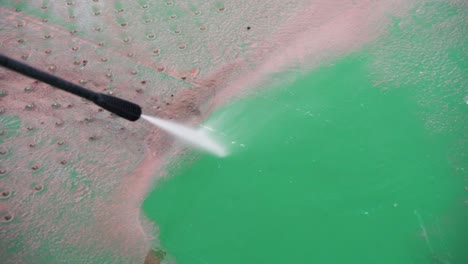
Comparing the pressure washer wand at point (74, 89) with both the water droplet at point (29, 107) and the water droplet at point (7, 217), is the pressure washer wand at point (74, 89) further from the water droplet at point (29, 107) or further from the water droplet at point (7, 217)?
the water droplet at point (29, 107)

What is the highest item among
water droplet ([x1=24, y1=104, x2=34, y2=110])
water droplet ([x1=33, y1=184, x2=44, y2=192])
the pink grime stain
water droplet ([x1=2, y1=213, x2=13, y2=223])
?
the pink grime stain

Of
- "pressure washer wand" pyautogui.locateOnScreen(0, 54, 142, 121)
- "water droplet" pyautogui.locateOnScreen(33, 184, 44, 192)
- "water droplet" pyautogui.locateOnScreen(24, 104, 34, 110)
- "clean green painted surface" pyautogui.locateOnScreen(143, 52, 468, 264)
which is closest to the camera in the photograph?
"pressure washer wand" pyautogui.locateOnScreen(0, 54, 142, 121)

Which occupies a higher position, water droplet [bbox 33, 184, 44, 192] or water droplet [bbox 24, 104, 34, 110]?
water droplet [bbox 24, 104, 34, 110]

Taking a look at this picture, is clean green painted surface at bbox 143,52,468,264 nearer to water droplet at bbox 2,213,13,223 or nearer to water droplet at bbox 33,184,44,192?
water droplet at bbox 33,184,44,192

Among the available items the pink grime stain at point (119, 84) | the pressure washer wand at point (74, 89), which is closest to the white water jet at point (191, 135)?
the pink grime stain at point (119, 84)

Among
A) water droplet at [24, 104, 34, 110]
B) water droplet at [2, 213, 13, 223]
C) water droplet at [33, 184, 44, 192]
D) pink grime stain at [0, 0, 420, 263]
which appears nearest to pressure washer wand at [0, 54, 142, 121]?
pink grime stain at [0, 0, 420, 263]

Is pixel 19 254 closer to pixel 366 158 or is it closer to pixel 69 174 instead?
pixel 69 174

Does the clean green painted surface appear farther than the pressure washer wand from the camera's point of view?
Yes
